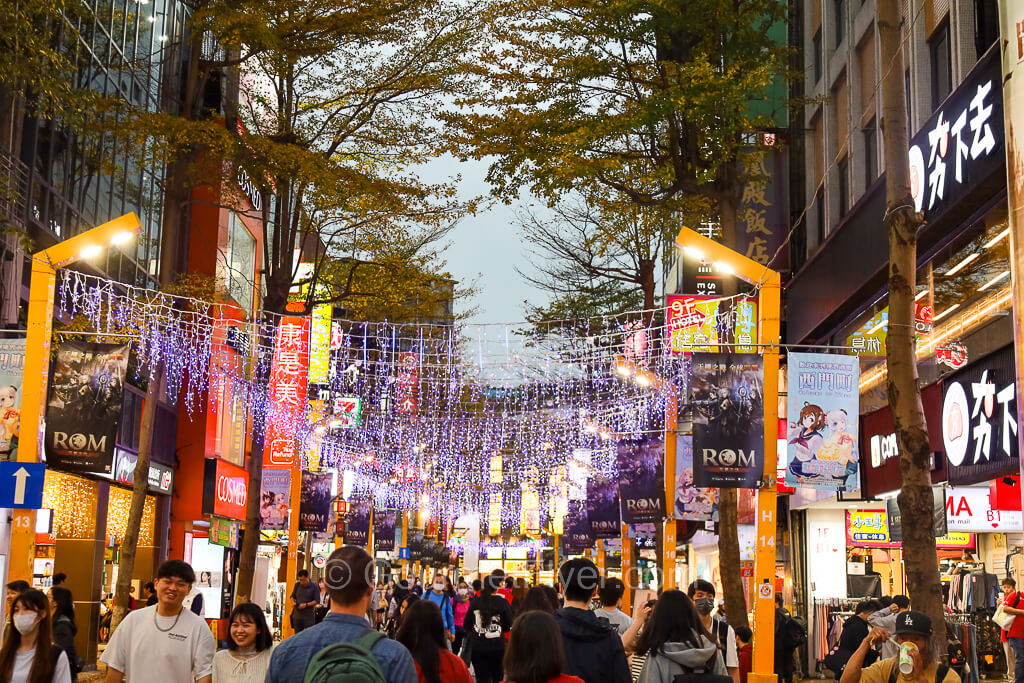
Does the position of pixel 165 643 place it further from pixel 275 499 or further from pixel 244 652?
pixel 275 499

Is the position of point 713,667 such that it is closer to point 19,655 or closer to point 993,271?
point 19,655

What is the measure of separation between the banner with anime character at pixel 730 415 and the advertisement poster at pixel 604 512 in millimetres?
17323

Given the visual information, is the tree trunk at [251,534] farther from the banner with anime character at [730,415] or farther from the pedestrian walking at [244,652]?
the pedestrian walking at [244,652]

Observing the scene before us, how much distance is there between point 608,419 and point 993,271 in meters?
19.1

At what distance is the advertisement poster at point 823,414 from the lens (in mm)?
14469

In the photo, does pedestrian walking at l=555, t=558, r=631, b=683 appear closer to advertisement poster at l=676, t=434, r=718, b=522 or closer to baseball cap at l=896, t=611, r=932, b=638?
baseball cap at l=896, t=611, r=932, b=638

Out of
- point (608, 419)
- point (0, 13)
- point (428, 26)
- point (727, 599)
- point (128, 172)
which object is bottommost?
point (727, 599)

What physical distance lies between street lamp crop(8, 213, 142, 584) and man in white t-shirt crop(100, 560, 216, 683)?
19.9ft

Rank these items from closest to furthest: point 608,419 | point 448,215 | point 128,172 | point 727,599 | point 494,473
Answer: point 727,599, point 448,215, point 128,172, point 608,419, point 494,473

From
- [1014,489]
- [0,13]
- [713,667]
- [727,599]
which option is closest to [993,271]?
[1014,489]

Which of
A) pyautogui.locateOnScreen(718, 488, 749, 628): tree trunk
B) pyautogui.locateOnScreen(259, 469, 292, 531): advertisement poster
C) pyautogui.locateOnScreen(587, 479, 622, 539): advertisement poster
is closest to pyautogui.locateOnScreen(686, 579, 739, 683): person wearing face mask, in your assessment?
pyautogui.locateOnScreen(718, 488, 749, 628): tree trunk

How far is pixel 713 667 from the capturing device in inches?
285

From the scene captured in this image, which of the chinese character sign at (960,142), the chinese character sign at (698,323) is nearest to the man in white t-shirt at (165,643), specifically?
the chinese character sign at (960,142)

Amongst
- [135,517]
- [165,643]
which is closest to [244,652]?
[165,643]
